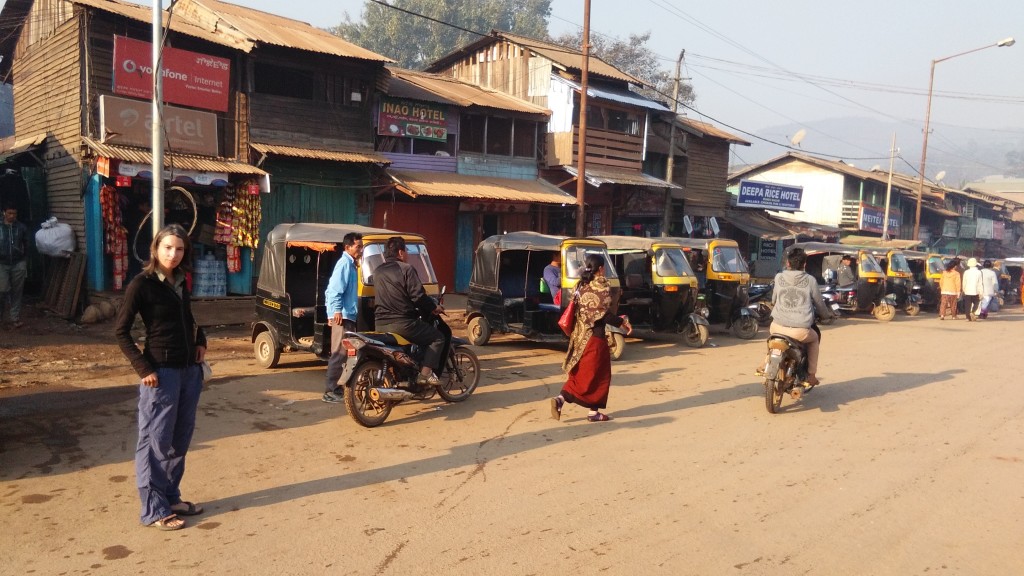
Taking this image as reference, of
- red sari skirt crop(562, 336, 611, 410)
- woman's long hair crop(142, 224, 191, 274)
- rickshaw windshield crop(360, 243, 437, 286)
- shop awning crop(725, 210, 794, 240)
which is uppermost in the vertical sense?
shop awning crop(725, 210, 794, 240)

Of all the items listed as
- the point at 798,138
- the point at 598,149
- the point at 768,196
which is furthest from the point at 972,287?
the point at 798,138

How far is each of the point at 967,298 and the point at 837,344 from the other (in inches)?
368

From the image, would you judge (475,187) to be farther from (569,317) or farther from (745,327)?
(569,317)

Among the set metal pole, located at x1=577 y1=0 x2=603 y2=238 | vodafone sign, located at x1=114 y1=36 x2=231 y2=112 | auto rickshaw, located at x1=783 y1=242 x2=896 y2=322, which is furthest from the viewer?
auto rickshaw, located at x1=783 y1=242 x2=896 y2=322

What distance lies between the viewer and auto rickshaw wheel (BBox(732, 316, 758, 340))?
14.8 m

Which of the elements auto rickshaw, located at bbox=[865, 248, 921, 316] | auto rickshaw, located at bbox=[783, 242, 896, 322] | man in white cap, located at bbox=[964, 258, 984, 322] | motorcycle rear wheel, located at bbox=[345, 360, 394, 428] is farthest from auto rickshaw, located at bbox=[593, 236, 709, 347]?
man in white cap, located at bbox=[964, 258, 984, 322]

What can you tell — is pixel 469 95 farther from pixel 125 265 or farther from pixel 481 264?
pixel 125 265

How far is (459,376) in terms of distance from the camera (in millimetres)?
8117

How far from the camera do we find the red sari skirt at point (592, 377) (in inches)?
287

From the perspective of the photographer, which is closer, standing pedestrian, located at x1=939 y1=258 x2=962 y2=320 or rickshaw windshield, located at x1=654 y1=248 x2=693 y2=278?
rickshaw windshield, located at x1=654 y1=248 x2=693 y2=278

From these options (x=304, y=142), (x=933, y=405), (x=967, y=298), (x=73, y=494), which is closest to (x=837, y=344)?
(x=933, y=405)

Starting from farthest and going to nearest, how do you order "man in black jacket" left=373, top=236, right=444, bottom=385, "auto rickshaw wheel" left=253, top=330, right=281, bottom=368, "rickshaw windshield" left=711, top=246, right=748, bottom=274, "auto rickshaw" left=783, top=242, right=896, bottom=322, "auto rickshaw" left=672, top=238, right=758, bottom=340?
1. "auto rickshaw" left=783, top=242, right=896, bottom=322
2. "rickshaw windshield" left=711, top=246, right=748, bottom=274
3. "auto rickshaw" left=672, top=238, right=758, bottom=340
4. "auto rickshaw wheel" left=253, top=330, right=281, bottom=368
5. "man in black jacket" left=373, top=236, right=444, bottom=385

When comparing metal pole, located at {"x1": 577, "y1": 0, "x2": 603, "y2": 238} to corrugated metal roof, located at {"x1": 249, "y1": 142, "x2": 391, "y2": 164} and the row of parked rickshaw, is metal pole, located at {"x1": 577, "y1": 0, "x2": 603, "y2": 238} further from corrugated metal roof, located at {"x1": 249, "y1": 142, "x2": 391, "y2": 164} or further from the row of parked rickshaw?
corrugated metal roof, located at {"x1": 249, "y1": 142, "x2": 391, "y2": 164}

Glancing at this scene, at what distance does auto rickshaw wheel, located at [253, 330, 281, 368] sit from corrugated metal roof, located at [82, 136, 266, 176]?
13.5ft
